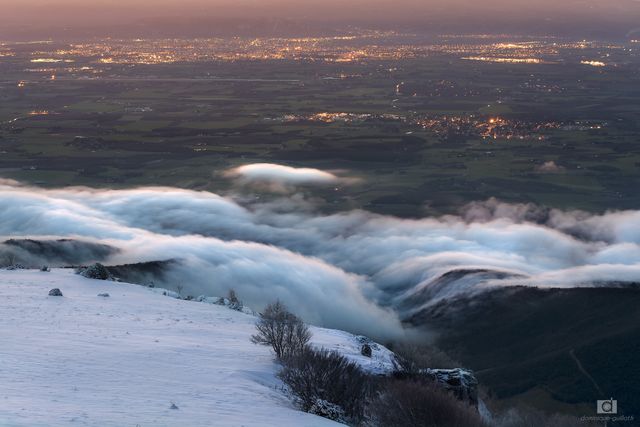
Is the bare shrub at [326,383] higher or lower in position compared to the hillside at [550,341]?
higher

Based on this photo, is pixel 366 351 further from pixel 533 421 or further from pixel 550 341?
pixel 550 341

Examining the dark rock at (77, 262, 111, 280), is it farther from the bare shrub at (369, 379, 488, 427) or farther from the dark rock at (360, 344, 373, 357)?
the bare shrub at (369, 379, 488, 427)

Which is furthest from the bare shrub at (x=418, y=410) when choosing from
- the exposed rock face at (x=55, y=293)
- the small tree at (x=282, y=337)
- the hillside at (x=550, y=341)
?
the hillside at (x=550, y=341)

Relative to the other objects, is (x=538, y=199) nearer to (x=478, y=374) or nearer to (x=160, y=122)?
(x=478, y=374)

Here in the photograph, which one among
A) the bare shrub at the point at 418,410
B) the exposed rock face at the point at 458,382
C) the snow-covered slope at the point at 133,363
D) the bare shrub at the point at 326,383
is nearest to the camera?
the snow-covered slope at the point at 133,363

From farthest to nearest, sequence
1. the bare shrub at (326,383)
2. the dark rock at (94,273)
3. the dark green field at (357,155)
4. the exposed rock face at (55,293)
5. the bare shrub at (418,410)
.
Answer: the dark green field at (357,155) < the dark rock at (94,273) < the exposed rock face at (55,293) < the bare shrub at (326,383) < the bare shrub at (418,410)

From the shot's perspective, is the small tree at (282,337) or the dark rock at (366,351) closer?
the small tree at (282,337)

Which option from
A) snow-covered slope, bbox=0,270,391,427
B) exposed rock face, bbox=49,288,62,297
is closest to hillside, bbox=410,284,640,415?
snow-covered slope, bbox=0,270,391,427

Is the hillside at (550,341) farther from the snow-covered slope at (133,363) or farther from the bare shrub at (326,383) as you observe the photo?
the bare shrub at (326,383)
